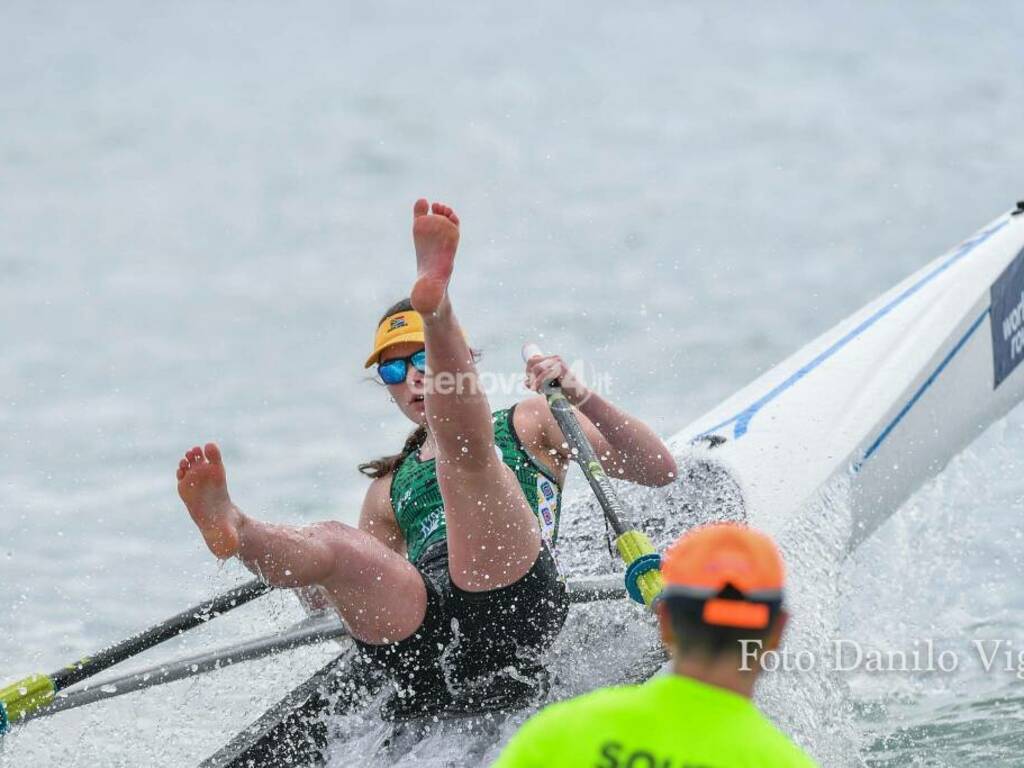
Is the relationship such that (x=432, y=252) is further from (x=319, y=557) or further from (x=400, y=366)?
(x=400, y=366)

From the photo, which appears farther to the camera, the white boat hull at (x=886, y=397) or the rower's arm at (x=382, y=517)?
the white boat hull at (x=886, y=397)

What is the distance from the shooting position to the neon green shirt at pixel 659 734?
138 centimetres

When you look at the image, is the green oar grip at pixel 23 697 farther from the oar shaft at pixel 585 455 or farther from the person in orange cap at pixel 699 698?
the person in orange cap at pixel 699 698

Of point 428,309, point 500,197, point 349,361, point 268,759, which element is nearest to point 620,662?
point 268,759

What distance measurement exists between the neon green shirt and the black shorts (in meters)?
1.45

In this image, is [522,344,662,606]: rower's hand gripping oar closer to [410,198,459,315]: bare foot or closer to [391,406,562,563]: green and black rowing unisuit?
[391,406,562,563]: green and black rowing unisuit

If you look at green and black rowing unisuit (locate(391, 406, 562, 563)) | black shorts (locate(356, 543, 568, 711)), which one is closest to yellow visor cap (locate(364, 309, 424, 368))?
green and black rowing unisuit (locate(391, 406, 562, 563))

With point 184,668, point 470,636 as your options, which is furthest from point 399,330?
point 184,668

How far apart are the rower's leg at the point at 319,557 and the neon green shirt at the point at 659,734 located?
114 cm

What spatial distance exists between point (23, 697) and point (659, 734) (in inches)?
86.2

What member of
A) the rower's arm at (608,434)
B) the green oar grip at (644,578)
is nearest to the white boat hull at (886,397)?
the rower's arm at (608,434)

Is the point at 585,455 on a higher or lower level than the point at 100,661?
higher

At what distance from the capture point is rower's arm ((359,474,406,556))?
11.3ft

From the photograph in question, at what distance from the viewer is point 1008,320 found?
5.50 m
